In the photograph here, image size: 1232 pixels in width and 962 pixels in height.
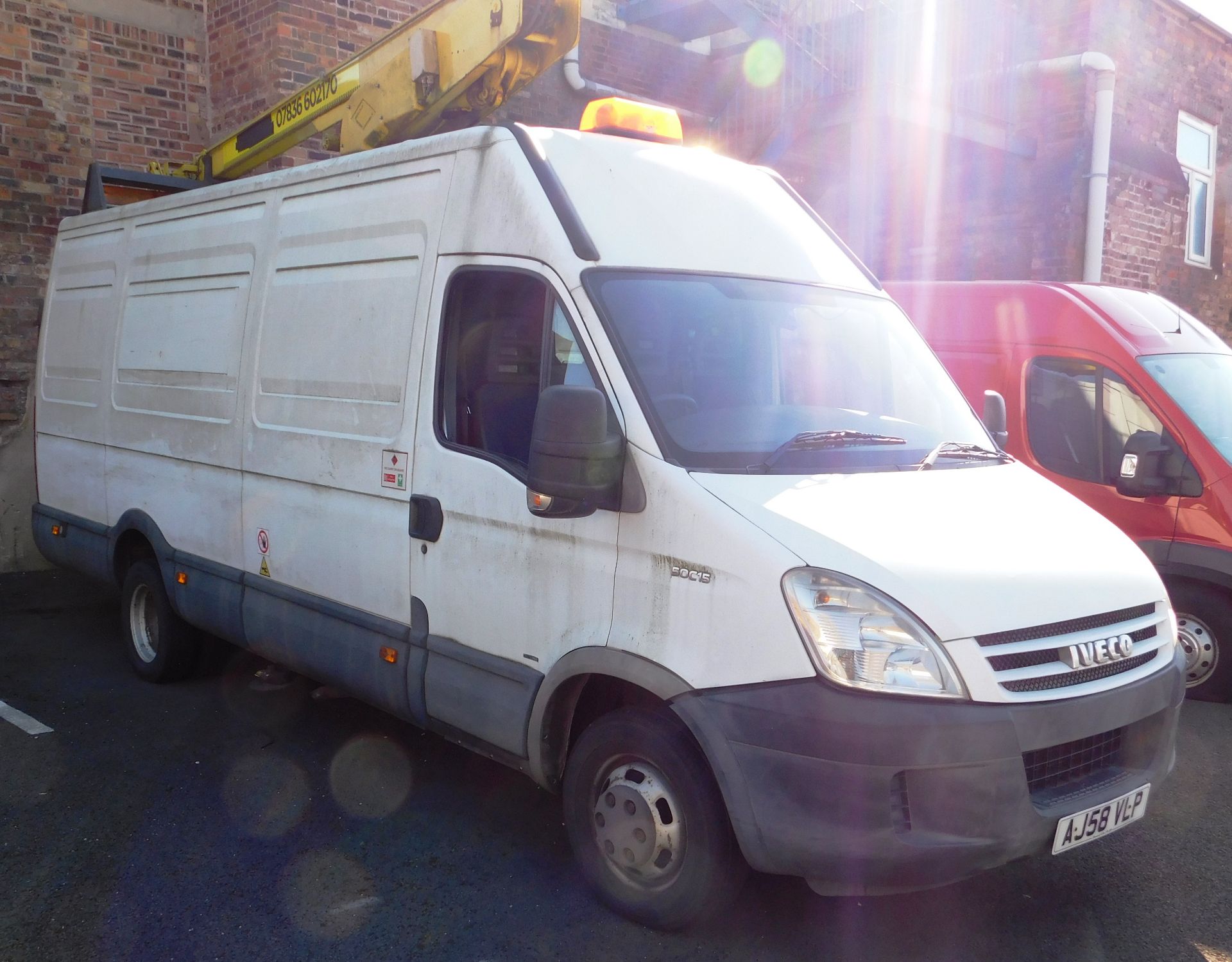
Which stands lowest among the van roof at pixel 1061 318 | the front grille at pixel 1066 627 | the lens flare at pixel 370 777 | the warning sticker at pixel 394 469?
the lens flare at pixel 370 777

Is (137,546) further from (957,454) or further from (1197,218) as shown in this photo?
(1197,218)

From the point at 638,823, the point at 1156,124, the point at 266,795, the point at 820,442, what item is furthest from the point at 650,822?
the point at 1156,124

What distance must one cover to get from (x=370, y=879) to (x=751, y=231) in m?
2.72

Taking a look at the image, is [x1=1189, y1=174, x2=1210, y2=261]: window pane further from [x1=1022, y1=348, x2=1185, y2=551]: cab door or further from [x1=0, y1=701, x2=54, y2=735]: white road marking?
[x1=0, y1=701, x2=54, y2=735]: white road marking

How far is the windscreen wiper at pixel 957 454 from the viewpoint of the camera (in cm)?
365

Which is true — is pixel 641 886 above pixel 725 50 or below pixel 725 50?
below

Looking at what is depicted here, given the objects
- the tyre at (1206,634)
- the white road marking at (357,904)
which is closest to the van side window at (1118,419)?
the tyre at (1206,634)

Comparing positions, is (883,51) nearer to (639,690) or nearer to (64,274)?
(64,274)

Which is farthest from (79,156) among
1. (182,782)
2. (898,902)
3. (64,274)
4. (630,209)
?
(898,902)

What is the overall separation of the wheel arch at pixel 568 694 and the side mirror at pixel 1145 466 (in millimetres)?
3479

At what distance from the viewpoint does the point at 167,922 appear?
3.49 m

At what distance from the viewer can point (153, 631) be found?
6141mm

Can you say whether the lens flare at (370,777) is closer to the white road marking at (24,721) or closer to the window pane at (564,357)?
the white road marking at (24,721)

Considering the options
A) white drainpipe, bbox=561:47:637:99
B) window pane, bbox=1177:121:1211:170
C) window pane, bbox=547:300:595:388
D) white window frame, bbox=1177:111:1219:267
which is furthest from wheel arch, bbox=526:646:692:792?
window pane, bbox=1177:121:1211:170
